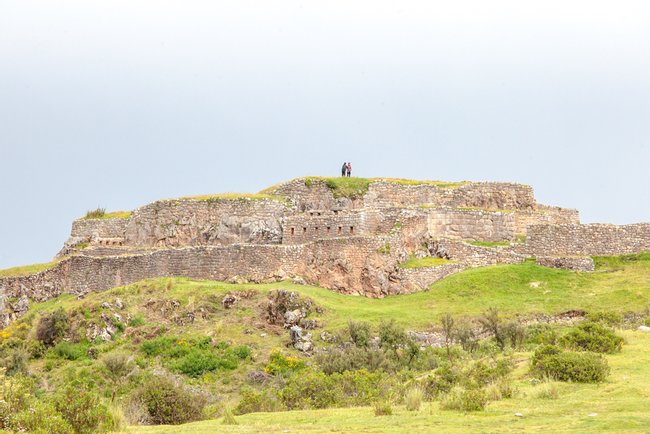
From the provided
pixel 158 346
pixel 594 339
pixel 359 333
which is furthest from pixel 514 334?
pixel 158 346

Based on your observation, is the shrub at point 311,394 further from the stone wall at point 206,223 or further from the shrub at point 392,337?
the stone wall at point 206,223

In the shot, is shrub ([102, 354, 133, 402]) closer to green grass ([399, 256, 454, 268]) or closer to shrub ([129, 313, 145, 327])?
shrub ([129, 313, 145, 327])

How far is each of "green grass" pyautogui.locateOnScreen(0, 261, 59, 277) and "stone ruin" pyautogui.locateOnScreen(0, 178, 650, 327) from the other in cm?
68

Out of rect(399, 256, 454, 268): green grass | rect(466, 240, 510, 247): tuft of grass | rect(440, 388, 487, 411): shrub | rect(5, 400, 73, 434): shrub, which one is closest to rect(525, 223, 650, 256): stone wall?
rect(466, 240, 510, 247): tuft of grass

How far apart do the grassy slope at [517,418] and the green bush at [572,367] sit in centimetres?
33

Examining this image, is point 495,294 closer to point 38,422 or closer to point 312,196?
point 312,196

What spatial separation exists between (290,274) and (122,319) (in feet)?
23.4

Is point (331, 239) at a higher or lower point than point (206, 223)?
lower

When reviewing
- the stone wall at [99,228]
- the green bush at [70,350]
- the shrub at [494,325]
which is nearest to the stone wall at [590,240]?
the shrub at [494,325]

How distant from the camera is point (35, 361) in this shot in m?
38.8

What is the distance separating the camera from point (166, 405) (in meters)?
23.8

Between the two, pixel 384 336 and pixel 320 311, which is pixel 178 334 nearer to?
pixel 320 311

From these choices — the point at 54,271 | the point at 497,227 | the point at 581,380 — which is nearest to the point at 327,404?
the point at 581,380

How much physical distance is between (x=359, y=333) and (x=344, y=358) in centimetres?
207
